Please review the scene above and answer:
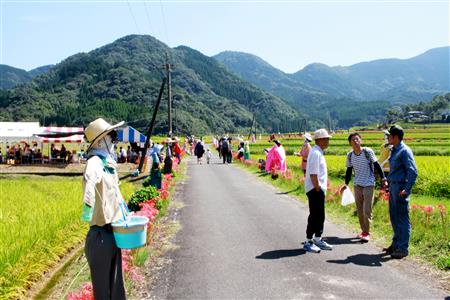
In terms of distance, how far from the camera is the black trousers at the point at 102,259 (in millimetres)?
4020

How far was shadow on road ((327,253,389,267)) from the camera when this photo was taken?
21.1ft

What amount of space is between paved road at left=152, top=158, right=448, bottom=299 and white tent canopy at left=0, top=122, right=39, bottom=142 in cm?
2527

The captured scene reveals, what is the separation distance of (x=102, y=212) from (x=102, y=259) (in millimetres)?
460

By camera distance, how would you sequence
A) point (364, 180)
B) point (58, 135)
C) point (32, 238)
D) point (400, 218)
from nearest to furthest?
point (400, 218)
point (32, 238)
point (364, 180)
point (58, 135)

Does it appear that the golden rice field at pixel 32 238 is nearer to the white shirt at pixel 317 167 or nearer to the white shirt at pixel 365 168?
the white shirt at pixel 317 167

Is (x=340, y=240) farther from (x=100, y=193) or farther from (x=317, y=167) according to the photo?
(x=100, y=193)

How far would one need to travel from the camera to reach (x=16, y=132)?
106 feet

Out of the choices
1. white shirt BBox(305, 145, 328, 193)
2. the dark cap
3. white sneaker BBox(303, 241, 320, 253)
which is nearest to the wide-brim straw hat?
white shirt BBox(305, 145, 328, 193)

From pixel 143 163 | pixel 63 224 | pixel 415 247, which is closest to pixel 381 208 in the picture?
pixel 415 247

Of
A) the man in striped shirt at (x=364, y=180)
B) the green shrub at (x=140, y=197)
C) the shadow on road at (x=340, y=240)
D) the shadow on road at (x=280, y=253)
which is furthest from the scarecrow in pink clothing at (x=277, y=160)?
the shadow on road at (x=280, y=253)

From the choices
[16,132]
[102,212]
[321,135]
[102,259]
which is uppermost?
[16,132]

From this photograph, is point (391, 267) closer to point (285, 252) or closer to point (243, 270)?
point (285, 252)

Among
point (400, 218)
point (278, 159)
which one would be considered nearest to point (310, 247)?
point (400, 218)

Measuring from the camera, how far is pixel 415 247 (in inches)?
284
